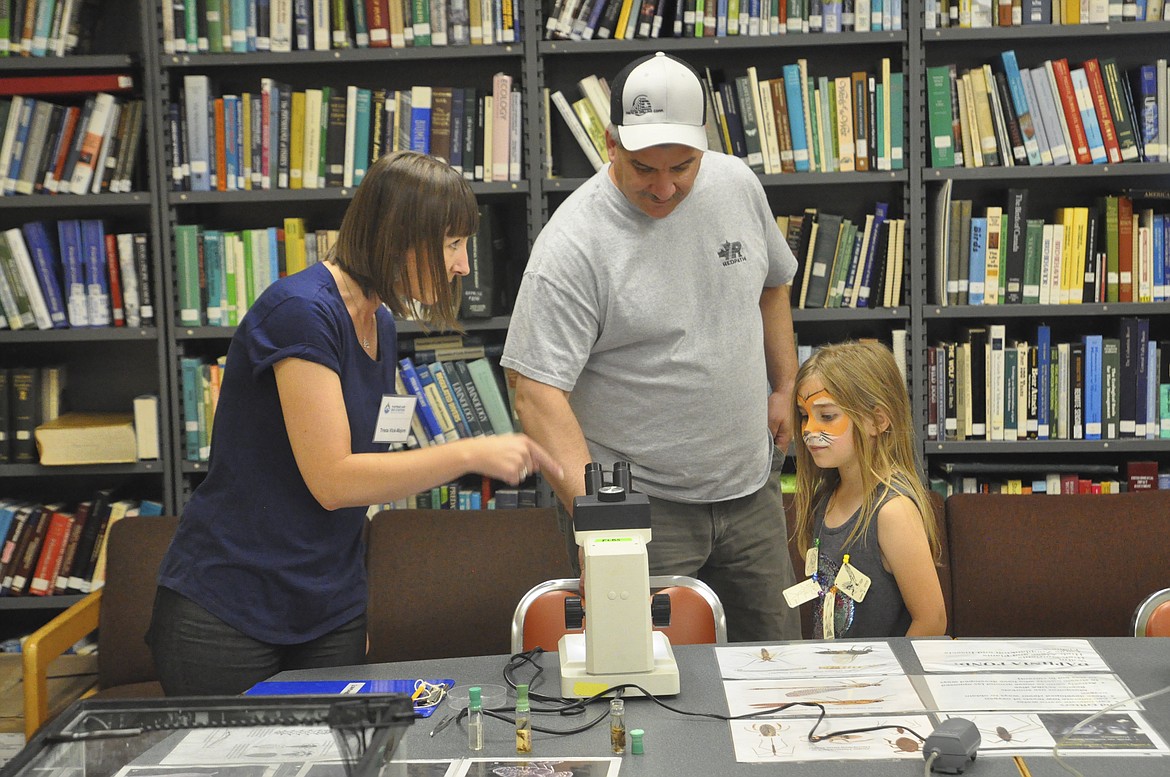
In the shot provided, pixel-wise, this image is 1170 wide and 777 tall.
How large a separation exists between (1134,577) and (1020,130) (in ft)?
4.17

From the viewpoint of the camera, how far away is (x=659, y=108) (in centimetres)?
202

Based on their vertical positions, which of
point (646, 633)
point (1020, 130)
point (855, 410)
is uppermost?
point (1020, 130)

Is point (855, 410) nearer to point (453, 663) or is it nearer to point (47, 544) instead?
point (453, 663)

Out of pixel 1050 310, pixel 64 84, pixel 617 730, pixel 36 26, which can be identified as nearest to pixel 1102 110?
pixel 1050 310

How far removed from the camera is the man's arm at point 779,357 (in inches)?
98.3

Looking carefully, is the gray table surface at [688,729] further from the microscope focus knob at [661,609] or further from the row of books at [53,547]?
the row of books at [53,547]

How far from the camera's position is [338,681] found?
5.58ft

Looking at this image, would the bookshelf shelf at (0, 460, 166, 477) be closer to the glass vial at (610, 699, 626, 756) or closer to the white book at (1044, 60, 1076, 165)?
the glass vial at (610, 699, 626, 756)

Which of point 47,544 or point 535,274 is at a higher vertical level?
point 535,274

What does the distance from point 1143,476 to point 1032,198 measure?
904 mm

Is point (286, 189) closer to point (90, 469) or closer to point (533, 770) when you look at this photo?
point (90, 469)

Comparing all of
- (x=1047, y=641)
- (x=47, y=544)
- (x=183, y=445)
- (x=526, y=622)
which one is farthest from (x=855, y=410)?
(x=47, y=544)

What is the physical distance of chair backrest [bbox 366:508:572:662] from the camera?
10.0ft

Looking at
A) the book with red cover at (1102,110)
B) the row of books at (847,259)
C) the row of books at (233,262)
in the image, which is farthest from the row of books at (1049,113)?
the row of books at (233,262)
